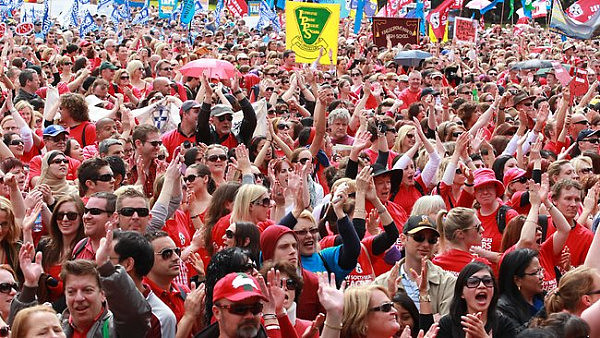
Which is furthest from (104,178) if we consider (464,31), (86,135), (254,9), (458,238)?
(254,9)

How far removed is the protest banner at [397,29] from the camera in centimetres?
2019

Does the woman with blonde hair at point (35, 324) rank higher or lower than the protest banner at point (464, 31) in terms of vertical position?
higher

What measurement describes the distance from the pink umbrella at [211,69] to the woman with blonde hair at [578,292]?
8011 mm

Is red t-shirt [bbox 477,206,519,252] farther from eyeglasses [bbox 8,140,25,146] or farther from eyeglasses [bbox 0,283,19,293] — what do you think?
eyeglasses [bbox 8,140,25,146]

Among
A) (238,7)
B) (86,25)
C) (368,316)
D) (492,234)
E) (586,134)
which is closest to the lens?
(368,316)

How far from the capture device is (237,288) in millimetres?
4602

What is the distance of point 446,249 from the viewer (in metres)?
6.90

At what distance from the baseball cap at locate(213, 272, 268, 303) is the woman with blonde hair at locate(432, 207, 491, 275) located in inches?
90.6

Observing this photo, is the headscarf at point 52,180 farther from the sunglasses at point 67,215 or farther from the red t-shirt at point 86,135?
the red t-shirt at point 86,135

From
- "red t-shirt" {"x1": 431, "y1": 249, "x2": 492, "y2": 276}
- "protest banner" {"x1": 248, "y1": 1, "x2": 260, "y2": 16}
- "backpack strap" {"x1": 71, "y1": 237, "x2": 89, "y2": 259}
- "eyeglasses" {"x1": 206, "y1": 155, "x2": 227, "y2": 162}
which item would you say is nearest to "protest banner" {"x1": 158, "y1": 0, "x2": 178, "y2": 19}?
"protest banner" {"x1": 248, "y1": 1, "x2": 260, "y2": 16}

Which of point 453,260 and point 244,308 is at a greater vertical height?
point 244,308

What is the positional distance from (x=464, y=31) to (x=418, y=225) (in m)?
17.0

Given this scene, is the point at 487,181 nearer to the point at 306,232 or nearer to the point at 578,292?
the point at 306,232

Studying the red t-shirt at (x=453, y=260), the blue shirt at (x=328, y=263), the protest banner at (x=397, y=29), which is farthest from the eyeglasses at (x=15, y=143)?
the protest banner at (x=397, y=29)
